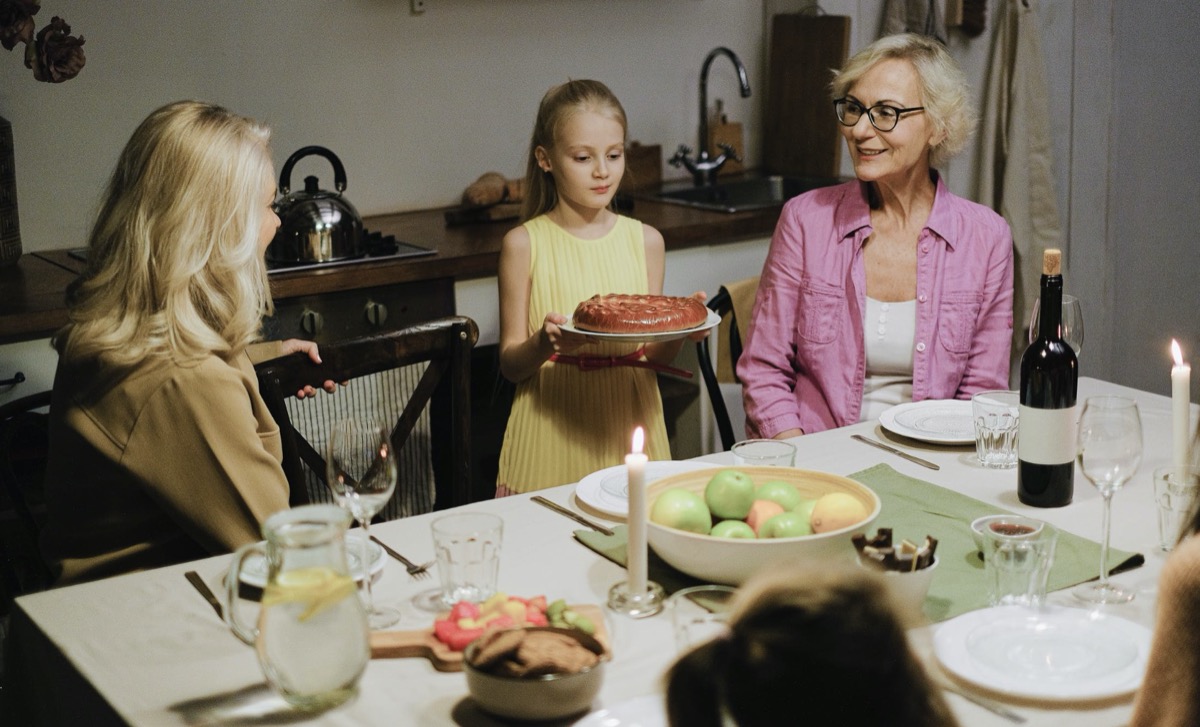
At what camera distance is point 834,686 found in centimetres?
61

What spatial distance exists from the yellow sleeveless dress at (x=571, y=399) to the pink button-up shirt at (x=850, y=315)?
24 centimetres

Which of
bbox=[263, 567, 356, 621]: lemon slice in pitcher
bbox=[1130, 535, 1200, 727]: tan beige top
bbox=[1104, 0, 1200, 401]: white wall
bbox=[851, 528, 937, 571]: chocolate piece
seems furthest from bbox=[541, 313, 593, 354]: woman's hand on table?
bbox=[1104, 0, 1200, 401]: white wall

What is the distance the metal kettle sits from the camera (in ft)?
9.28

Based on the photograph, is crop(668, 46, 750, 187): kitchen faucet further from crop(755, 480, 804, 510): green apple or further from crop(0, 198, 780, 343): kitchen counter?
crop(755, 480, 804, 510): green apple

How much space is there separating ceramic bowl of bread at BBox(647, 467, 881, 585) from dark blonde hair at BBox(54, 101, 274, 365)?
68 centimetres

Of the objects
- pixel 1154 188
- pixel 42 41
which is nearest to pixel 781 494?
pixel 42 41

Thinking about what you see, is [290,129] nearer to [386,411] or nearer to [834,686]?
[386,411]

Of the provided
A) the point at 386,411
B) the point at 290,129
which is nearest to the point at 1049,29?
the point at 290,129

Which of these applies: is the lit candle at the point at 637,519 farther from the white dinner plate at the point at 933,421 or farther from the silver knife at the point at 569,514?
the white dinner plate at the point at 933,421

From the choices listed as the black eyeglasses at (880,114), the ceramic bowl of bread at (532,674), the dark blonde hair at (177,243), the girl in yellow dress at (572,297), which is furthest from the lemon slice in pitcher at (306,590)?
the black eyeglasses at (880,114)

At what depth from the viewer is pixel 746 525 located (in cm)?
142

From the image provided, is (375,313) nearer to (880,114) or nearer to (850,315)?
(850,315)

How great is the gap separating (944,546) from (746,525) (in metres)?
0.29

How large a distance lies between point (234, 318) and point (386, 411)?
32 centimetres
